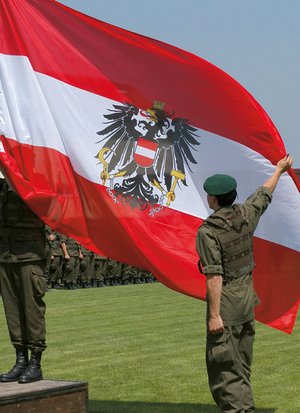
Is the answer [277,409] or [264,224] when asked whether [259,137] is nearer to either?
[264,224]

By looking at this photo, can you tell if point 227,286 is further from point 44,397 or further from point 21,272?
point 21,272

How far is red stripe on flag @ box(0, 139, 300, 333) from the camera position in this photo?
25.0ft

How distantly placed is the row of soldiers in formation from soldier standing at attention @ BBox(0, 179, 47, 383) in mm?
15788

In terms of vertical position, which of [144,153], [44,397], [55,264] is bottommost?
[55,264]

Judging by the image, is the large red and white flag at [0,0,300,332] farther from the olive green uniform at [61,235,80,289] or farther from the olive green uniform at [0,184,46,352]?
the olive green uniform at [61,235,80,289]

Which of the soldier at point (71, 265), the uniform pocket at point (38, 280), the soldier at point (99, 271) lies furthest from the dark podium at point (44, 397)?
the soldier at point (99, 271)

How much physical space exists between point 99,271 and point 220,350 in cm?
2086

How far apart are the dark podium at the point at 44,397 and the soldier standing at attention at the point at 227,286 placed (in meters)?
0.99

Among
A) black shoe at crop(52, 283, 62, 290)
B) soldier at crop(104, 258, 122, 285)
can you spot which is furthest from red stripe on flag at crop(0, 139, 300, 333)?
soldier at crop(104, 258, 122, 285)

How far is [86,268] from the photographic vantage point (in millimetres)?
27094

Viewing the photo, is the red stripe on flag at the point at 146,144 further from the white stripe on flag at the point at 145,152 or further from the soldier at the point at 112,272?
the soldier at the point at 112,272

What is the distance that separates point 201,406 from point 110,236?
5.97ft

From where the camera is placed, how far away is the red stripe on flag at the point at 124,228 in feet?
25.0

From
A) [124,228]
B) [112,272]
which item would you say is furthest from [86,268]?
[124,228]
